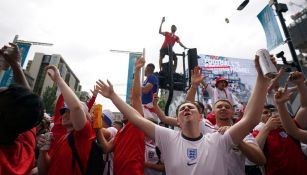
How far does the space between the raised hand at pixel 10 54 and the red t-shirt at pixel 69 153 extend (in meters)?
1.05

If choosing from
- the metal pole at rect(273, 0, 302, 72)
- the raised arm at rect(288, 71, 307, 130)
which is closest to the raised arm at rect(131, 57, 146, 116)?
the raised arm at rect(288, 71, 307, 130)

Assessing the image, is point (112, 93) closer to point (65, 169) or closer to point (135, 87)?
point (135, 87)

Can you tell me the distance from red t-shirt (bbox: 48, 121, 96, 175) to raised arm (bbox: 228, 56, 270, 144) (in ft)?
4.89

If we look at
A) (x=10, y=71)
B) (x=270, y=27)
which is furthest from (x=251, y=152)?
(x=10, y=71)

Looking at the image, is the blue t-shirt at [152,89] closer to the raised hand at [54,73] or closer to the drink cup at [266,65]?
the raised hand at [54,73]

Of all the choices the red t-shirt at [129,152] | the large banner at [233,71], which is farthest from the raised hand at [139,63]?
the large banner at [233,71]

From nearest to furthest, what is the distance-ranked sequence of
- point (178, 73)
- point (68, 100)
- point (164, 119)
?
point (68, 100), point (164, 119), point (178, 73)

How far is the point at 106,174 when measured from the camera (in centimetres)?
339

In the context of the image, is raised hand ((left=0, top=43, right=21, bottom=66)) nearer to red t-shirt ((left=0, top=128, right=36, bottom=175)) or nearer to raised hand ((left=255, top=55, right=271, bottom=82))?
red t-shirt ((left=0, top=128, right=36, bottom=175))

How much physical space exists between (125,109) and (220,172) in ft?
4.06

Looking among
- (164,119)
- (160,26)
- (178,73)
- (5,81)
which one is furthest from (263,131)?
(5,81)

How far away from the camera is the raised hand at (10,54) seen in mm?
2709

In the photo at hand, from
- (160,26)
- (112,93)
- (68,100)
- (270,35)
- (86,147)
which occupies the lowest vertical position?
A: (86,147)

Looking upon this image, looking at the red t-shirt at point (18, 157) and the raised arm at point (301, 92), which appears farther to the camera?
the raised arm at point (301, 92)
